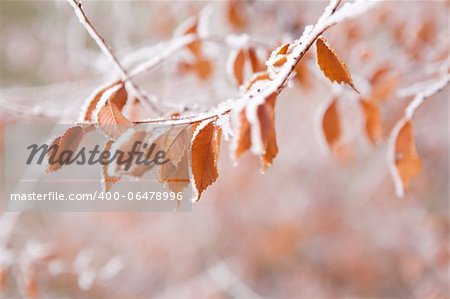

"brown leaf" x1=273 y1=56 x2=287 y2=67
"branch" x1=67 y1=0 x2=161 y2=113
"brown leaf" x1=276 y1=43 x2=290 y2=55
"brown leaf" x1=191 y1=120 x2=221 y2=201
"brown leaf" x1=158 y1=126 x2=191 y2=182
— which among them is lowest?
"brown leaf" x1=191 y1=120 x2=221 y2=201

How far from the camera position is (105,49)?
64 centimetres

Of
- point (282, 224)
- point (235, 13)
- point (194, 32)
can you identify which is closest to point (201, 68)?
point (194, 32)

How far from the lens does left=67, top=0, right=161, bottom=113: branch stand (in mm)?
575

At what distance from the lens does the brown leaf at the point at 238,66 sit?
86 centimetres

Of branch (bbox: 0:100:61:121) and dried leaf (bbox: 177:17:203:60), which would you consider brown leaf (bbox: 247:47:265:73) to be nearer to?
dried leaf (bbox: 177:17:203:60)

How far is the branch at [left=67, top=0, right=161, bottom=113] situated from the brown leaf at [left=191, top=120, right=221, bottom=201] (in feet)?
0.62

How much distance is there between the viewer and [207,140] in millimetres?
490

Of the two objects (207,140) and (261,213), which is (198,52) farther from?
(261,213)

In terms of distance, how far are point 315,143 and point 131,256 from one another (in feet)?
3.19

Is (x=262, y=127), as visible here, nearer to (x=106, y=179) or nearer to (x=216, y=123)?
(x=216, y=123)

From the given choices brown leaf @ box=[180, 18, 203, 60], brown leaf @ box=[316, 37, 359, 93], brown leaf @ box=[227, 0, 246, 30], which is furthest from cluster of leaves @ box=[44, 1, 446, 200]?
brown leaf @ box=[227, 0, 246, 30]

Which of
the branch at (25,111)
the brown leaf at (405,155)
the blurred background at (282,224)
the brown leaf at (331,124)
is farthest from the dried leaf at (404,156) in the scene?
the blurred background at (282,224)

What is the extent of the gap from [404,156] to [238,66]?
285mm

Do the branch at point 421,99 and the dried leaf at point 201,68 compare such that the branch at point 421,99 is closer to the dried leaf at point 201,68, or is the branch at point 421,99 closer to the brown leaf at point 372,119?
the brown leaf at point 372,119
